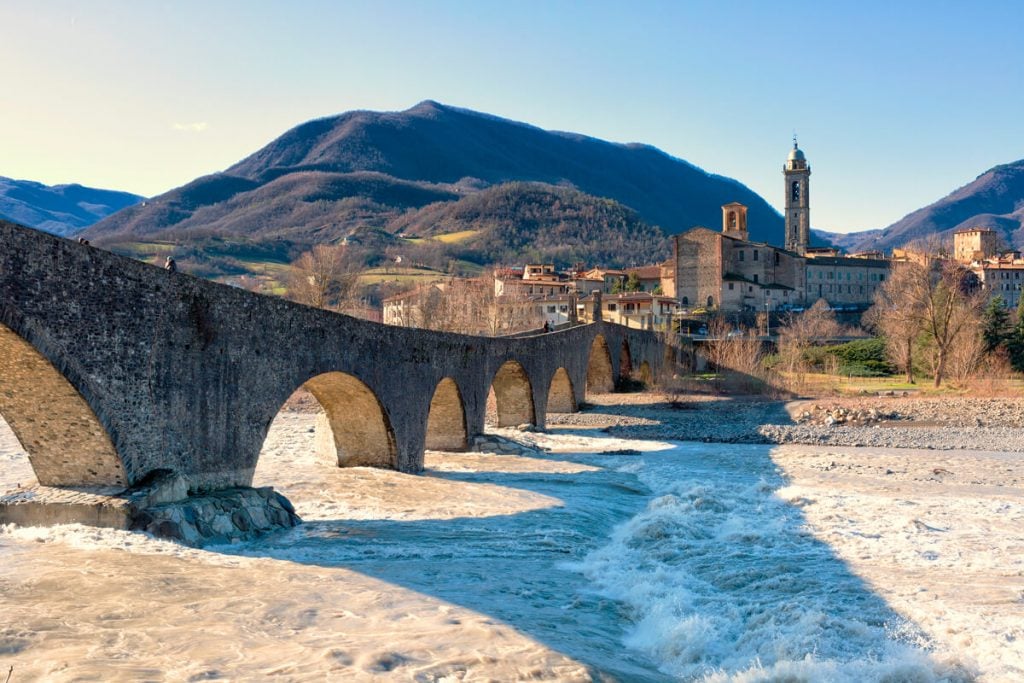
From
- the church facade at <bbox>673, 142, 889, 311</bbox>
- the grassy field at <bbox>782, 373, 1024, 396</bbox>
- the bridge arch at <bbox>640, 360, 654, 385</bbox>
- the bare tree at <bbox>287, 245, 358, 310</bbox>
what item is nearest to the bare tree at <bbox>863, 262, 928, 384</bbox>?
the grassy field at <bbox>782, 373, 1024, 396</bbox>

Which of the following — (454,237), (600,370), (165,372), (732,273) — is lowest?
(600,370)

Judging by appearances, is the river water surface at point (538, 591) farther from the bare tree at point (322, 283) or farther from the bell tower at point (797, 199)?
the bell tower at point (797, 199)

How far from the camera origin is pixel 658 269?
107375 millimetres

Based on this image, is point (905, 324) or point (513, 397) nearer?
point (513, 397)

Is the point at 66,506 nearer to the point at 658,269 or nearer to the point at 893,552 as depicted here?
the point at 893,552

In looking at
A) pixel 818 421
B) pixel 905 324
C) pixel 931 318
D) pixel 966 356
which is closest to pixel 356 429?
pixel 818 421

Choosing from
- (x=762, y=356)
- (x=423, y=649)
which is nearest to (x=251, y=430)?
(x=423, y=649)

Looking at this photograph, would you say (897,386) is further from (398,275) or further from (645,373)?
(398,275)

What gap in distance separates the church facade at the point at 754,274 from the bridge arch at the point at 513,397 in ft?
196

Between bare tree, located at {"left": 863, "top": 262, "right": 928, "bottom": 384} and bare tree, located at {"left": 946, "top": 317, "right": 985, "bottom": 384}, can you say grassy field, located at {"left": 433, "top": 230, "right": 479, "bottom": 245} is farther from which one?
bare tree, located at {"left": 946, "top": 317, "right": 985, "bottom": 384}

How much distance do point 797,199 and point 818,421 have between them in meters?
101

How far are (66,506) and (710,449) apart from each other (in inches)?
853

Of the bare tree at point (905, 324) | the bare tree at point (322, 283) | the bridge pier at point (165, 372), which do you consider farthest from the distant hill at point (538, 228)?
the bridge pier at point (165, 372)

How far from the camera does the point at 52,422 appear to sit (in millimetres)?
12875
